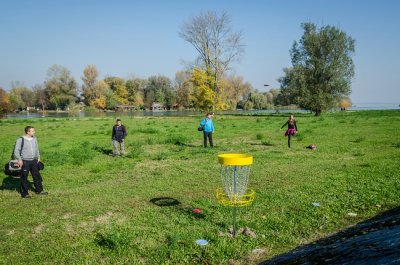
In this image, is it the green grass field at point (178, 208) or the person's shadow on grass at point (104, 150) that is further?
the person's shadow on grass at point (104, 150)

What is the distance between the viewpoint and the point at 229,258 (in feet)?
21.7

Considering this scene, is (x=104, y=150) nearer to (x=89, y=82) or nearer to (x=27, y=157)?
(x=27, y=157)

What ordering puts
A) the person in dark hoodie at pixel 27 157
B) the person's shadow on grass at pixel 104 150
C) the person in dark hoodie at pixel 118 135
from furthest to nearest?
the person's shadow on grass at pixel 104 150, the person in dark hoodie at pixel 118 135, the person in dark hoodie at pixel 27 157

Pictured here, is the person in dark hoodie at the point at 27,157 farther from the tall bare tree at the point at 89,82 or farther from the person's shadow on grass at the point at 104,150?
the tall bare tree at the point at 89,82

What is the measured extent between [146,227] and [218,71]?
59960 mm

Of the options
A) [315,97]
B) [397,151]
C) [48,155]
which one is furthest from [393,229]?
[315,97]

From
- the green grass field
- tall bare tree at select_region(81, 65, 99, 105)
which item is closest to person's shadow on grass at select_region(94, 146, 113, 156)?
the green grass field

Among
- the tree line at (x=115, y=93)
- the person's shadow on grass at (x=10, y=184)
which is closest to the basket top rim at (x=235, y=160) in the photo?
the person's shadow on grass at (x=10, y=184)

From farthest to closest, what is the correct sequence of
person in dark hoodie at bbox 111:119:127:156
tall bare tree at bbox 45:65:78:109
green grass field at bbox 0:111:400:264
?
tall bare tree at bbox 45:65:78:109 → person in dark hoodie at bbox 111:119:127:156 → green grass field at bbox 0:111:400:264

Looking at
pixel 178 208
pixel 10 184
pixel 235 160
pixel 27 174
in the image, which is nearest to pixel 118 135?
pixel 10 184

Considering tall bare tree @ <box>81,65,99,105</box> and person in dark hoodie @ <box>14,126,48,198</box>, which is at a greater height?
tall bare tree @ <box>81,65,99,105</box>

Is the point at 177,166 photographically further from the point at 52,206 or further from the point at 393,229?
the point at 393,229

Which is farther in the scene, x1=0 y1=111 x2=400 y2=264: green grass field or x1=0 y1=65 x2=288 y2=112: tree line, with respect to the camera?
x1=0 y1=65 x2=288 y2=112: tree line

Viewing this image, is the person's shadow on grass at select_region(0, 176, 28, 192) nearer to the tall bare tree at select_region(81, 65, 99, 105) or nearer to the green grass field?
the green grass field
